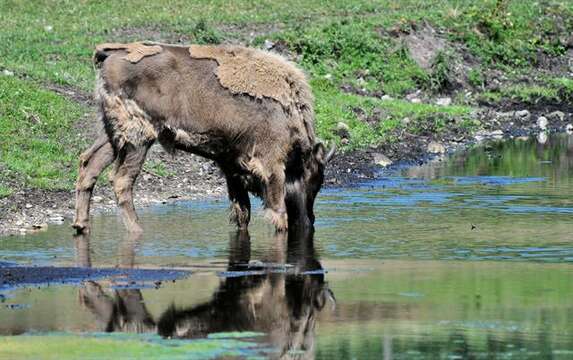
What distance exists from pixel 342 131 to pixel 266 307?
1087 centimetres

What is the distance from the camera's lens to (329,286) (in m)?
11.4

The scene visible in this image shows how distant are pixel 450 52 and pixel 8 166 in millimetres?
13343

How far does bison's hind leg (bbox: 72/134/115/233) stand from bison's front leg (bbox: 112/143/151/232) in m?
0.17

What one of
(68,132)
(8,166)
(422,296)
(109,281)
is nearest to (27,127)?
(68,132)

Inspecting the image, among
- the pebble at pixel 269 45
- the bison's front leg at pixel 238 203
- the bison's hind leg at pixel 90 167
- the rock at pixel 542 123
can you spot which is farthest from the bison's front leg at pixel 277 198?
the rock at pixel 542 123

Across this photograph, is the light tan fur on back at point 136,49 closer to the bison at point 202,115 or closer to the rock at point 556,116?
the bison at point 202,115

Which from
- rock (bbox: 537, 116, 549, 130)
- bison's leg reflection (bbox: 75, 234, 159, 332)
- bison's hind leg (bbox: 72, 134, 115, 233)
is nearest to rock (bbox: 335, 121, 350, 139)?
rock (bbox: 537, 116, 549, 130)

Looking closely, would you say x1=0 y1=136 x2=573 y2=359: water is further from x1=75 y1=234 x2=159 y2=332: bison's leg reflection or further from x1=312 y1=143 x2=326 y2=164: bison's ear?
x1=312 y1=143 x2=326 y2=164: bison's ear

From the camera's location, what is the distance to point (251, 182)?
47.9 ft

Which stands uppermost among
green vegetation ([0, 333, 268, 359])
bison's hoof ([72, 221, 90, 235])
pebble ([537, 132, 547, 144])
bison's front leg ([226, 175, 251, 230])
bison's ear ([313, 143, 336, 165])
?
pebble ([537, 132, 547, 144])

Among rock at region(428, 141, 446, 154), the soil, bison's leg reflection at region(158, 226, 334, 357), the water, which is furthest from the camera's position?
rock at region(428, 141, 446, 154)

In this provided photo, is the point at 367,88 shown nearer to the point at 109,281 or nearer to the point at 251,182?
the point at 251,182

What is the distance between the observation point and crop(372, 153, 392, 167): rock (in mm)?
20406

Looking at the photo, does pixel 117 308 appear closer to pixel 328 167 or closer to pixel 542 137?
pixel 328 167
